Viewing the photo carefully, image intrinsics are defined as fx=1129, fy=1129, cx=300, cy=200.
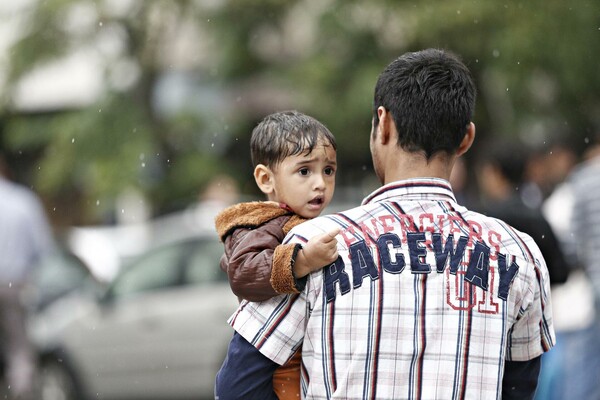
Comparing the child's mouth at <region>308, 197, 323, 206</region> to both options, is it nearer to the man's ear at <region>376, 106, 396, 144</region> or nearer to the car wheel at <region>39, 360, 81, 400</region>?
the man's ear at <region>376, 106, 396, 144</region>

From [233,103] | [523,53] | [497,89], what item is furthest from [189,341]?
[233,103]

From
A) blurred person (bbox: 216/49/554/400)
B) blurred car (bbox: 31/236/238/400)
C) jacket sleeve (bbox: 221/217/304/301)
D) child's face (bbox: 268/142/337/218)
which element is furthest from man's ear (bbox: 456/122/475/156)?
blurred car (bbox: 31/236/238/400)

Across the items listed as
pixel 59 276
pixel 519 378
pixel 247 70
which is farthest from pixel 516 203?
pixel 247 70

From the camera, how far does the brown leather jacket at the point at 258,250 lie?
2.41 metres

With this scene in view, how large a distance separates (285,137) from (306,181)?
0.38ft

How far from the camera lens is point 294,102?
14797mm

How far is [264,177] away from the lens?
2750 millimetres

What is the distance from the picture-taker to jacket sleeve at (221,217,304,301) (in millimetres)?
2400

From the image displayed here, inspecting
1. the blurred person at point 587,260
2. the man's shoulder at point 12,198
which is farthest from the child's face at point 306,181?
the man's shoulder at point 12,198

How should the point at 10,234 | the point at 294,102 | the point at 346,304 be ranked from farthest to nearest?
the point at 294,102 → the point at 10,234 → the point at 346,304

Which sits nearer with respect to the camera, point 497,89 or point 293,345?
point 293,345

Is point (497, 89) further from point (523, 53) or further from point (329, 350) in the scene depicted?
point (329, 350)

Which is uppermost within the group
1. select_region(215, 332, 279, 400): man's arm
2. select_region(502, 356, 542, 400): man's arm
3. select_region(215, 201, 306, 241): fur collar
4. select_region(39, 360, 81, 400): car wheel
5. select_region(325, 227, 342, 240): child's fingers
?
select_region(325, 227, 342, 240): child's fingers

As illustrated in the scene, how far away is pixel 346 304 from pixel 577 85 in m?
10.2
